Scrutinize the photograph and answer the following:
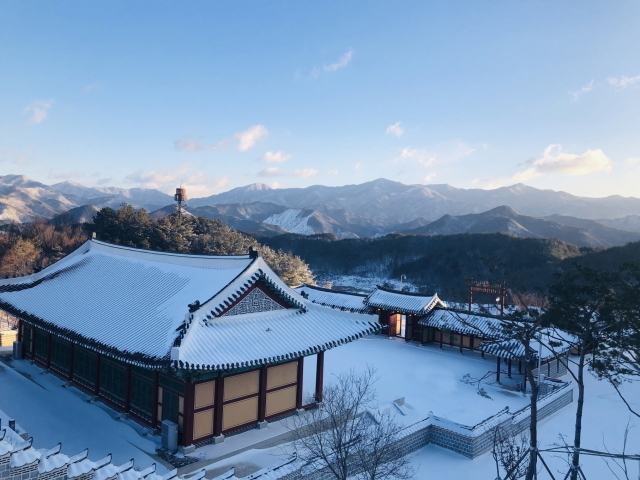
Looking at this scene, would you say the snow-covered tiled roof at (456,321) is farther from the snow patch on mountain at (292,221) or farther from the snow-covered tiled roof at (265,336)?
the snow patch on mountain at (292,221)

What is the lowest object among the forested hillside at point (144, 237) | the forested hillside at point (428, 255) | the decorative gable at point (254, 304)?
the forested hillside at point (428, 255)

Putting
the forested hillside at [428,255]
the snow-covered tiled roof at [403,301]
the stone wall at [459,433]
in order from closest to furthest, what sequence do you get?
the stone wall at [459,433]
the snow-covered tiled roof at [403,301]
the forested hillside at [428,255]

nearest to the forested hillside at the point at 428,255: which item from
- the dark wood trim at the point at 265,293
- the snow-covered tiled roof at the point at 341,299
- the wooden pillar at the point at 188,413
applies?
the snow-covered tiled roof at the point at 341,299

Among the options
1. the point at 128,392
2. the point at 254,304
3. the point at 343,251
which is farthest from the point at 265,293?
the point at 343,251

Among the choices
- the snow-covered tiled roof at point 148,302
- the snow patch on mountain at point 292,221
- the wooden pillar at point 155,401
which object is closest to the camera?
the snow-covered tiled roof at point 148,302

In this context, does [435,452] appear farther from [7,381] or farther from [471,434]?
[7,381]

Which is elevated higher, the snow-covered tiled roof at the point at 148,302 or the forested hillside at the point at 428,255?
the snow-covered tiled roof at the point at 148,302

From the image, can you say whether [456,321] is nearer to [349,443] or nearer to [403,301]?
[403,301]

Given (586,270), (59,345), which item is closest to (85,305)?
(59,345)
